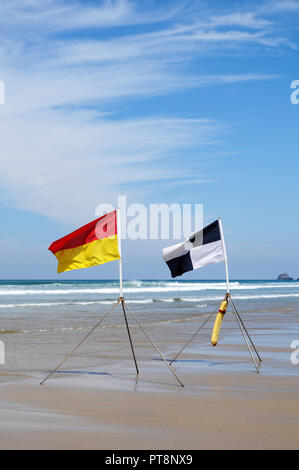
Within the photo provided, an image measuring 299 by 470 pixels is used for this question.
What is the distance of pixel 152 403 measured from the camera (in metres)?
7.46

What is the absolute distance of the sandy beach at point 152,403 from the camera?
19.1 ft

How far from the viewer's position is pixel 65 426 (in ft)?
20.7

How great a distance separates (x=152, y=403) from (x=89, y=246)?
3.02 meters

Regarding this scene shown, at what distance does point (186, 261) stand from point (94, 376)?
8.23 ft

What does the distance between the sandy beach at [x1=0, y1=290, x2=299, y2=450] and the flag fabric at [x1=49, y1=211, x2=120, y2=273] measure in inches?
73.3

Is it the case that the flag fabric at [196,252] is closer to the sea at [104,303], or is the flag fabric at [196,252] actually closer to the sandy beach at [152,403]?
the sandy beach at [152,403]

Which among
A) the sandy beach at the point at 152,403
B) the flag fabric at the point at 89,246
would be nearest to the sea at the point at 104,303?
the sandy beach at the point at 152,403

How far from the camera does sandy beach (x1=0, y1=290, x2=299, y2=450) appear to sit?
5809 mm

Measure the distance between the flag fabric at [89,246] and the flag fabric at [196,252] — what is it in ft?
4.32

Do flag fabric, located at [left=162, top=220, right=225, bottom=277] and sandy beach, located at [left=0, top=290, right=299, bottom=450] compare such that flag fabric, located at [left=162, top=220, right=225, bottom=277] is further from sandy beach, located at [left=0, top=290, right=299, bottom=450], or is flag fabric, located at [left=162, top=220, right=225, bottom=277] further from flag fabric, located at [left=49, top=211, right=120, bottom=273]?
sandy beach, located at [left=0, top=290, right=299, bottom=450]

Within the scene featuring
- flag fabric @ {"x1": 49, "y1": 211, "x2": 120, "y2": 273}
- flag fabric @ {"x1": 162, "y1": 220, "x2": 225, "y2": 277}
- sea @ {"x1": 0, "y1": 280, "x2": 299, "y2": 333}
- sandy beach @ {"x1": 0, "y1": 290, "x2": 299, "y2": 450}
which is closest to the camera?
sandy beach @ {"x1": 0, "y1": 290, "x2": 299, "y2": 450}

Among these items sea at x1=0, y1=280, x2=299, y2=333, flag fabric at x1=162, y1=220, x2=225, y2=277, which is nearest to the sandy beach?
flag fabric at x1=162, y1=220, x2=225, y2=277
